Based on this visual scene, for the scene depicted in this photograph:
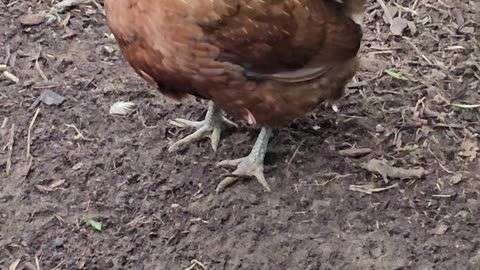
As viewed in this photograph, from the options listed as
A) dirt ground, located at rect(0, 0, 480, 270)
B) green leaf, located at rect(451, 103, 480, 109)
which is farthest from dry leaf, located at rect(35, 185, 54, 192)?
green leaf, located at rect(451, 103, 480, 109)

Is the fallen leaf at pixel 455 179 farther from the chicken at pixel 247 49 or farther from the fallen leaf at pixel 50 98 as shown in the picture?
the fallen leaf at pixel 50 98

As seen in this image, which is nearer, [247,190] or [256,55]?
[256,55]

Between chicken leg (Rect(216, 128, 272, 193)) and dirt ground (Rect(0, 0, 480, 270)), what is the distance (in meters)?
0.04

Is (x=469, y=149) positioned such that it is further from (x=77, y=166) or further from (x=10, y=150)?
(x=10, y=150)

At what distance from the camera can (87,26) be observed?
14.8 feet

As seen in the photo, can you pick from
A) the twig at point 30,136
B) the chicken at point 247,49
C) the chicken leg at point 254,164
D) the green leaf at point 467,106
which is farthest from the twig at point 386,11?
the twig at point 30,136

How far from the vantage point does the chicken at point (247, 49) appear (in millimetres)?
3133

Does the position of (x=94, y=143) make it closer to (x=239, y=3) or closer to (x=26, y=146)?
(x=26, y=146)

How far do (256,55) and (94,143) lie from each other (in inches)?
40.2

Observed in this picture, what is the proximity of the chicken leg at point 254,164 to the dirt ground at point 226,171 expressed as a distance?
4 cm

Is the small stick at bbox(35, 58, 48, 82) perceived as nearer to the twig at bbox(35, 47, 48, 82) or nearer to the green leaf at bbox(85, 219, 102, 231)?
the twig at bbox(35, 47, 48, 82)

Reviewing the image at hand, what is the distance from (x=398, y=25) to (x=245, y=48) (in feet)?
5.10

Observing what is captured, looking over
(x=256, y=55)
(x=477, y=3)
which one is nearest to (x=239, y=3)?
(x=256, y=55)

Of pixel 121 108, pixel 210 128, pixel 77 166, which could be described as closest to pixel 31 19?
pixel 121 108
